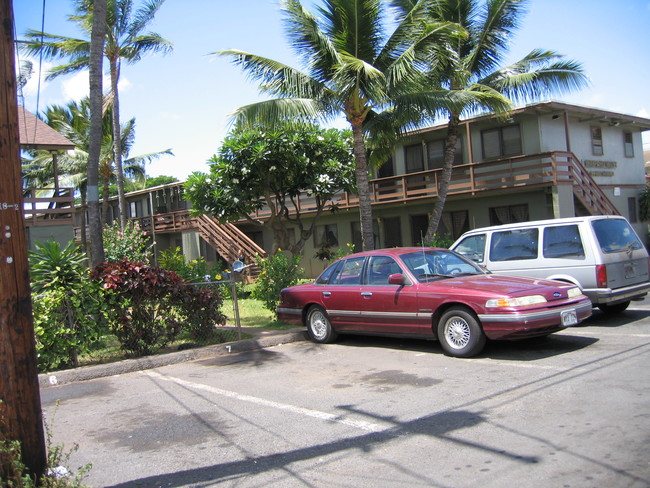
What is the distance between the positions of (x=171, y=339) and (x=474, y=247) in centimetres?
594

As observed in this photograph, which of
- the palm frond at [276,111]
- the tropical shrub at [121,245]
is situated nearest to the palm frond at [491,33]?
the palm frond at [276,111]

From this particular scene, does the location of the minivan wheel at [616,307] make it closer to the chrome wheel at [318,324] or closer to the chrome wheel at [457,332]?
the chrome wheel at [457,332]

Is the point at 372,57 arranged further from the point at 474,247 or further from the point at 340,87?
the point at 474,247

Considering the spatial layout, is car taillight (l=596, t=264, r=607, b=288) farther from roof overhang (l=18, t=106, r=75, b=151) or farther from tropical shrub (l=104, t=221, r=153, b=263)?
roof overhang (l=18, t=106, r=75, b=151)

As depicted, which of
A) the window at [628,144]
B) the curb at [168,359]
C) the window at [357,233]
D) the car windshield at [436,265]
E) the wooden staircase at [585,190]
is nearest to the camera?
the curb at [168,359]

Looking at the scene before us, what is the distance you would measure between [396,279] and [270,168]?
387 inches

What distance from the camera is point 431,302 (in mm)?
8055

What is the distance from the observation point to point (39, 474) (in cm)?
375

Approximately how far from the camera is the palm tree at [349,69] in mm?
13562

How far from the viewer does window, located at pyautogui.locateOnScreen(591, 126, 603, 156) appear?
71.6 feet

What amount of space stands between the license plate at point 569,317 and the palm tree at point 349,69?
267 inches

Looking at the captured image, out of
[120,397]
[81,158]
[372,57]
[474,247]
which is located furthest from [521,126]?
[81,158]

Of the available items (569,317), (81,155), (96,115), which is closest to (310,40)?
(96,115)

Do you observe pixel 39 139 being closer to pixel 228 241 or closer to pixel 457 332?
pixel 228 241
